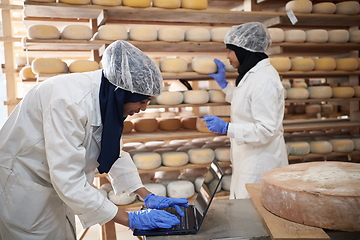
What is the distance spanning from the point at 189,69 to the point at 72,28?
0.96 m

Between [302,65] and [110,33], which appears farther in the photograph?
[302,65]

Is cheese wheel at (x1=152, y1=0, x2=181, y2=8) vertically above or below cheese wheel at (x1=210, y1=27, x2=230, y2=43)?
above

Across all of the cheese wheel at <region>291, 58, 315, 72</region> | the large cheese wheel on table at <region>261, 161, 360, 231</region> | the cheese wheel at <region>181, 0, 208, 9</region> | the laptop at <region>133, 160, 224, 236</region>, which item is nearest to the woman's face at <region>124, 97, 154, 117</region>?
the laptop at <region>133, 160, 224, 236</region>

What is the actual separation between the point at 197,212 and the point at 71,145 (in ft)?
1.71

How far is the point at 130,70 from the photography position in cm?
118

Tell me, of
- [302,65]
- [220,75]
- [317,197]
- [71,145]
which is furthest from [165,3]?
[317,197]

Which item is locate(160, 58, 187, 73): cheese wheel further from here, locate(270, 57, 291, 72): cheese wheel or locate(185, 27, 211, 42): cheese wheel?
locate(270, 57, 291, 72): cheese wheel

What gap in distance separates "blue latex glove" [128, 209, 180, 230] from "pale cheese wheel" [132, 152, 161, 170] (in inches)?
56.2

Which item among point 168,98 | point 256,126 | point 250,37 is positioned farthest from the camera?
point 168,98

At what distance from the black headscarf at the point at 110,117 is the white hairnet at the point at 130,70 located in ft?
0.10

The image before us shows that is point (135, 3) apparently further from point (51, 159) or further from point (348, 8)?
point (348, 8)

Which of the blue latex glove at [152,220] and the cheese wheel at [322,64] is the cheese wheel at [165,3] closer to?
the cheese wheel at [322,64]

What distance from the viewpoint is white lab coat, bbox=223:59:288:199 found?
79.7 inches

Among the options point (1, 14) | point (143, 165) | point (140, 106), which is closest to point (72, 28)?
point (1, 14)
